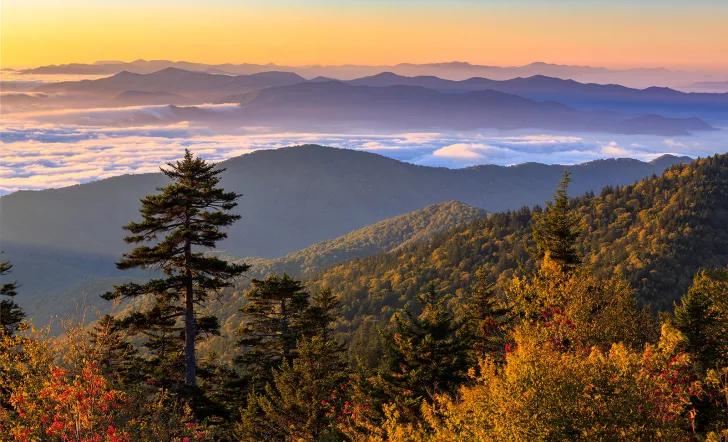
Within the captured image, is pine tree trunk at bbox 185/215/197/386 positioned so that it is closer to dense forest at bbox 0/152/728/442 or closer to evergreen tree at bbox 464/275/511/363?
dense forest at bbox 0/152/728/442

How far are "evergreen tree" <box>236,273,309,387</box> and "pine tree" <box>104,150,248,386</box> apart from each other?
420 inches

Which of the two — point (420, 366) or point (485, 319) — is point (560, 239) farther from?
point (420, 366)

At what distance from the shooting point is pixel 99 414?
21.6m

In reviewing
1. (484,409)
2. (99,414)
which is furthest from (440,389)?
(99,414)

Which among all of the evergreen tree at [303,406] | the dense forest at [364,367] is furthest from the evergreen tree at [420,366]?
the evergreen tree at [303,406]

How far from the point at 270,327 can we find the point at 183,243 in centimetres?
1406

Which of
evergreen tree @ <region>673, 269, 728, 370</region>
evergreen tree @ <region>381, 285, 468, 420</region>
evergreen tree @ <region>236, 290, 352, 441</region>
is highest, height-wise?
evergreen tree @ <region>673, 269, 728, 370</region>

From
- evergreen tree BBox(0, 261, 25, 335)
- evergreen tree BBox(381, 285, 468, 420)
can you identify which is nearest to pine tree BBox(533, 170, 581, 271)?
evergreen tree BBox(381, 285, 468, 420)

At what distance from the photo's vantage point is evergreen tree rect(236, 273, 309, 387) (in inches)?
1811

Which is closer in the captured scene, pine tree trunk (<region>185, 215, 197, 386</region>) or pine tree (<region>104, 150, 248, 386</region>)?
pine tree (<region>104, 150, 248, 386</region>)

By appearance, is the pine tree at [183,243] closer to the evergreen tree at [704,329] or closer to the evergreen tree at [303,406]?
the evergreen tree at [303,406]

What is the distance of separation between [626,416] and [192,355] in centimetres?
2549

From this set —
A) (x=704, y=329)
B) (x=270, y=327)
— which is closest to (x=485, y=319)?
(x=704, y=329)

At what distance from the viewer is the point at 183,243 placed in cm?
3566
